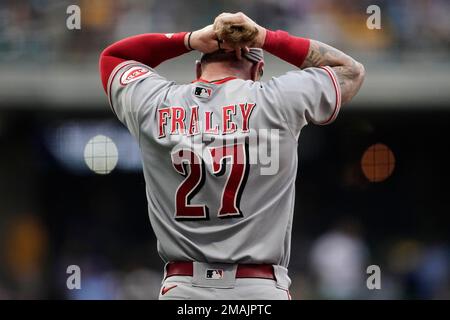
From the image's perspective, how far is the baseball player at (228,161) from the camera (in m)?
2.70

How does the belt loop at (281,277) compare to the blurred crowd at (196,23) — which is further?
the blurred crowd at (196,23)

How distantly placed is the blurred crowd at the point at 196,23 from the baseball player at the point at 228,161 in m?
6.77

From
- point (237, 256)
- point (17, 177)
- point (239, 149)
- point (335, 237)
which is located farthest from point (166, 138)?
point (17, 177)

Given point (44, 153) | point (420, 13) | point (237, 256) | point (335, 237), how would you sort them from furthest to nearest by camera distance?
point (44, 153)
point (420, 13)
point (335, 237)
point (237, 256)

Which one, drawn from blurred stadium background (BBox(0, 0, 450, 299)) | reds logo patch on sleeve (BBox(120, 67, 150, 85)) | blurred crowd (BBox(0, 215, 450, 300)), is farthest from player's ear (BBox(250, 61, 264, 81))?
blurred stadium background (BBox(0, 0, 450, 299))

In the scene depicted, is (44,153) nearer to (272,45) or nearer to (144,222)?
(144,222)

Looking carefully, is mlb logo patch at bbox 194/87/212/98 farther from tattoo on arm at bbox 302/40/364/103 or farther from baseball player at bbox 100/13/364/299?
tattoo on arm at bbox 302/40/364/103

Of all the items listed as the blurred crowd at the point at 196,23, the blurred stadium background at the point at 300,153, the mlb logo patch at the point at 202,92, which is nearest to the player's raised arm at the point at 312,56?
the mlb logo patch at the point at 202,92

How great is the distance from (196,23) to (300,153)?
1.92 m

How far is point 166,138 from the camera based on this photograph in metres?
2.78

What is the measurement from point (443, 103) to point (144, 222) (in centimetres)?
355

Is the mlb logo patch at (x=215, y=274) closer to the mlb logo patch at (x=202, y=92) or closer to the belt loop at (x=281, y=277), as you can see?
the belt loop at (x=281, y=277)

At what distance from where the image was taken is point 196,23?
31.6ft

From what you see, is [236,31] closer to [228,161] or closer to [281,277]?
[228,161]
